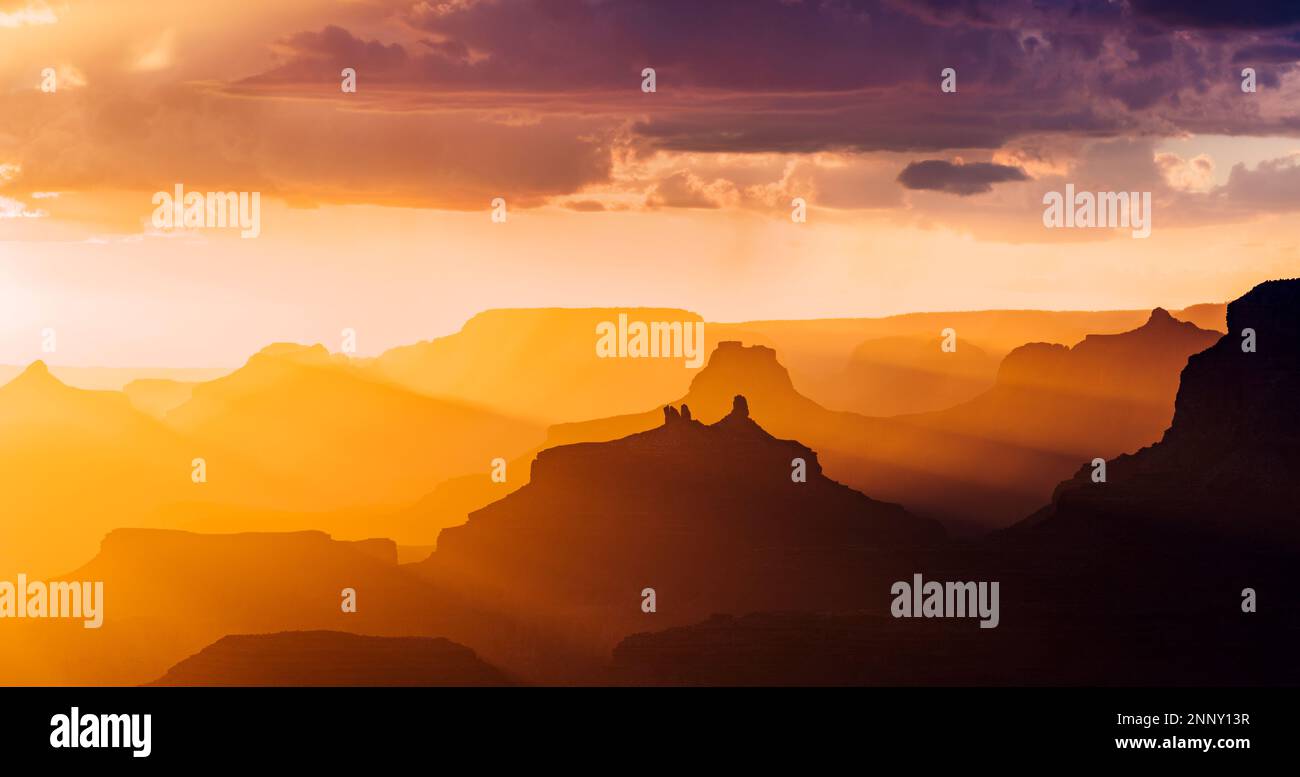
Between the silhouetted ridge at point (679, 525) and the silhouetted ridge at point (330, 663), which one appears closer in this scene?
the silhouetted ridge at point (330, 663)

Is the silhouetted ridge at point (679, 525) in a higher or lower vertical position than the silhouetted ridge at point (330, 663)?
higher

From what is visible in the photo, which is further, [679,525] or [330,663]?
[679,525]

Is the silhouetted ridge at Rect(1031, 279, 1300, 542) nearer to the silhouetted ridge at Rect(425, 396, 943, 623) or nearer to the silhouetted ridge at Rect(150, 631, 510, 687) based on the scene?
the silhouetted ridge at Rect(425, 396, 943, 623)

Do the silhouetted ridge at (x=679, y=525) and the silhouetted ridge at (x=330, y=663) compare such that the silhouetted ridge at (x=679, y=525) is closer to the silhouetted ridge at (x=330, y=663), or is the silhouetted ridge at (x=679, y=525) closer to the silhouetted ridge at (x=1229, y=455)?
the silhouetted ridge at (x=330, y=663)

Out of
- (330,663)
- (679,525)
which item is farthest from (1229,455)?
(330,663)

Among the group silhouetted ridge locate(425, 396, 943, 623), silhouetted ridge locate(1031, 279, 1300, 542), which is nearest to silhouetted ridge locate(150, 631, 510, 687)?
silhouetted ridge locate(425, 396, 943, 623)

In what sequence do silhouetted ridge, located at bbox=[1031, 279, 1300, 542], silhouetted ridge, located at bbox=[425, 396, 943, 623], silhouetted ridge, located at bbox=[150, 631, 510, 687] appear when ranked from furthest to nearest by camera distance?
1. silhouetted ridge, located at bbox=[425, 396, 943, 623]
2. silhouetted ridge, located at bbox=[1031, 279, 1300, 542]
3. silhouetted ridge, located at bbox=[150, 631, 510, 687]

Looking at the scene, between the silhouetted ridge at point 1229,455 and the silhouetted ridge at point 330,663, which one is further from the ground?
the silhouetted ridge at point 1229,455

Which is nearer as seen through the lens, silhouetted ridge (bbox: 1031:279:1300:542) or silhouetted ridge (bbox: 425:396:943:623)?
silhouetted ridge (bbox: 1031:279:1300:542)

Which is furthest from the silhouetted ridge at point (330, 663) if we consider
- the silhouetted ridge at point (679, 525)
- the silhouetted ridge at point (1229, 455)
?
the silhouetted ridge at point (1229, 455)

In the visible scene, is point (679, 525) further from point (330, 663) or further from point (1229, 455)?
point (1229, 455)

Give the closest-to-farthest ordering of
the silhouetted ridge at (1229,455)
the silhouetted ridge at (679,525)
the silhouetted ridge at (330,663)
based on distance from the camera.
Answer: the silhouetted ridge at (330,663), the silhouetted ridge at (1229,455), the silhouetted ridge at (679,525)

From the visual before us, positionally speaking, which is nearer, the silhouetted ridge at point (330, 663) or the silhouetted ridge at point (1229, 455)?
the silhouetted ridge at point (330, 663)

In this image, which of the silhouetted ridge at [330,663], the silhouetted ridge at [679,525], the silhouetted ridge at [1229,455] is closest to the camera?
the silhouetted ridge at [330,663]
